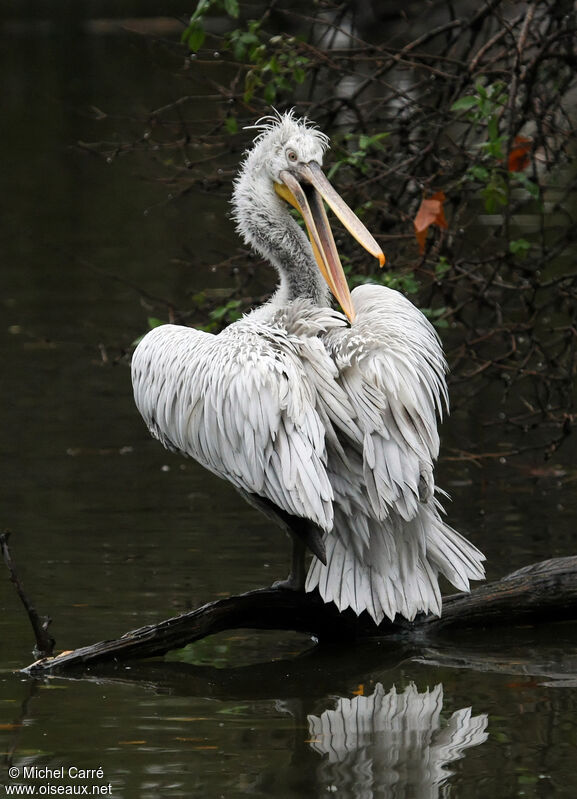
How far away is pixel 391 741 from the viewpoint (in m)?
4.00

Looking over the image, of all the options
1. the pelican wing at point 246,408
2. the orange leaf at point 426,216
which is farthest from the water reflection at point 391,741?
the orange leaf at point 426,216

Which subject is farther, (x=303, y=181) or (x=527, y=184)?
(x=527, y=184)

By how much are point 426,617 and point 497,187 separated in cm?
159

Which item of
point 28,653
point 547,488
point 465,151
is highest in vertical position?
point 465,151

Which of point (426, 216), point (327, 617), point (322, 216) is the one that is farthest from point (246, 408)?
point (426, 216)

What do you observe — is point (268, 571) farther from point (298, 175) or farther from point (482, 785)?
point (482, 785)

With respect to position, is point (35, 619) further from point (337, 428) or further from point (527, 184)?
point (527, 184)

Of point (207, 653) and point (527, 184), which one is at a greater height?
point (527, 184)

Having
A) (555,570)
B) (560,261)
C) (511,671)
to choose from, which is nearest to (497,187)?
(555,570)

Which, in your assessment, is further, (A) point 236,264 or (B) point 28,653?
(A) point 236,264

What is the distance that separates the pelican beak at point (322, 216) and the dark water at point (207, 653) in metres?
1.18

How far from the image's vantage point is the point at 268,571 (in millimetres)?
5492

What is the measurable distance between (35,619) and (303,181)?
1776mm

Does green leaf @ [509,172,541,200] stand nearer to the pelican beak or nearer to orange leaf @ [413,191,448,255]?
orange leaf @ [413,191,448,255]
